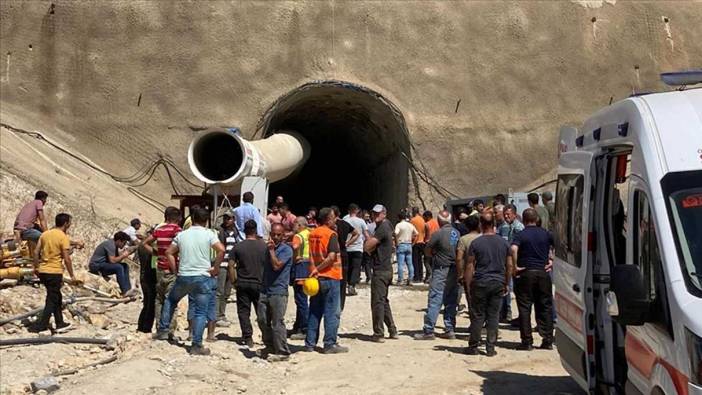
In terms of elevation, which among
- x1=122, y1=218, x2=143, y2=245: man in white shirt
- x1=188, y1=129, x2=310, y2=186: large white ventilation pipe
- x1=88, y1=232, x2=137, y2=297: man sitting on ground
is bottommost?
x1=88, y1=232, x2=137, y2=297: man sitting on ground

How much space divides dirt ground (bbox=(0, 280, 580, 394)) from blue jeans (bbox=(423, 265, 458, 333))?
0.87ft

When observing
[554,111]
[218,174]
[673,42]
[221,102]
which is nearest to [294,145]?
[221,102]

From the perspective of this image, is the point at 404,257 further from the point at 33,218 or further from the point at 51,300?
the point at 51,300

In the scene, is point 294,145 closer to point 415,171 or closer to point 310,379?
point 415,171

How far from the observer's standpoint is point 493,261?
377 inches

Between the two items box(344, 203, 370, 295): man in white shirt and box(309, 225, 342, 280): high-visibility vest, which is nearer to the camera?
box(309, 225, 342, 280): high-visibility vest

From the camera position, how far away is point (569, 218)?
7426mm

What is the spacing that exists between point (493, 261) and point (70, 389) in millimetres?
4761

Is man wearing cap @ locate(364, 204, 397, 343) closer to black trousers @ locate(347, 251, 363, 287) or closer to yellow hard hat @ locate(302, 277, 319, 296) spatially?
yellow hard hat @ locate(302, 277, 319, 296)

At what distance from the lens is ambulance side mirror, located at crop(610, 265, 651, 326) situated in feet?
15.5

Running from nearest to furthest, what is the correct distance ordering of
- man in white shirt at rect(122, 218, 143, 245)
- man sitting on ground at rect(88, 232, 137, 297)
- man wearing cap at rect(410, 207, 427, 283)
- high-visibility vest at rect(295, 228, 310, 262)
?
high-visibility vest at rect(295, 228, 310, 262) < man sitting on ground at rect(88, 232, 137, 297) < man in white shirt at rect(122, 218, 143, 245) < man wearing cap at rect(410, 207, 427, 283)

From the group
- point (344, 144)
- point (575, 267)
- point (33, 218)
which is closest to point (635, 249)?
point (575, 267)

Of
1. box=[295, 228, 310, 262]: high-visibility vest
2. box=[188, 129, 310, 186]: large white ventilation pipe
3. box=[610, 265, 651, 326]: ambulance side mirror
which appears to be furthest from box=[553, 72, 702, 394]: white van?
box=[188, 129, 310, 186]: large white ventilation pipe

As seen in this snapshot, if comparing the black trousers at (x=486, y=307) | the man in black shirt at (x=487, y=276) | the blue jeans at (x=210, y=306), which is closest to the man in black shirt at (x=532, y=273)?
the man in black shirt at (x=487, y=276)
